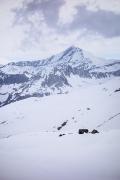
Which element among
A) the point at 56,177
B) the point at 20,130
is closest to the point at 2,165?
the point at 56,177

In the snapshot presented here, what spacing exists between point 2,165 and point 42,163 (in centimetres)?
125

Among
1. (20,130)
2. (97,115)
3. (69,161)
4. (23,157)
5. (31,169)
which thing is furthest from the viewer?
(20,130)

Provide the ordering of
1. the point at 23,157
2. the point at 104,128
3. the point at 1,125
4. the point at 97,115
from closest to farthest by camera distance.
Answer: the point at 23,157, the point at 104,128, the point at 97,115, the point at 1,125

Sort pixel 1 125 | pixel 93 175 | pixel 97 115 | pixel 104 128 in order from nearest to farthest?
1. pixel 93 175
2. pixel 104 128
3. pixel 97 115
4. pixel 1 125

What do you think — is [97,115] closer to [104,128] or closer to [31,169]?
[104,128]

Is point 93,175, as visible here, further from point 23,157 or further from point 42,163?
point 23,157

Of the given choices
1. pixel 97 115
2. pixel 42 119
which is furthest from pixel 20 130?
pixel 97 115

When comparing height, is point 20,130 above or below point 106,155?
below

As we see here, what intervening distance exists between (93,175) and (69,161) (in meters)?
1.36

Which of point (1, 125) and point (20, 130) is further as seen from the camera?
point (1, 125)

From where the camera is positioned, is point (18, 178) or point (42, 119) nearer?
point (18, 178)

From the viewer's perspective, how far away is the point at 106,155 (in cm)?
680

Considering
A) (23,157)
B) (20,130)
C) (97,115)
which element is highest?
(23,157)

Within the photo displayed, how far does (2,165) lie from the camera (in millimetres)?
6734
